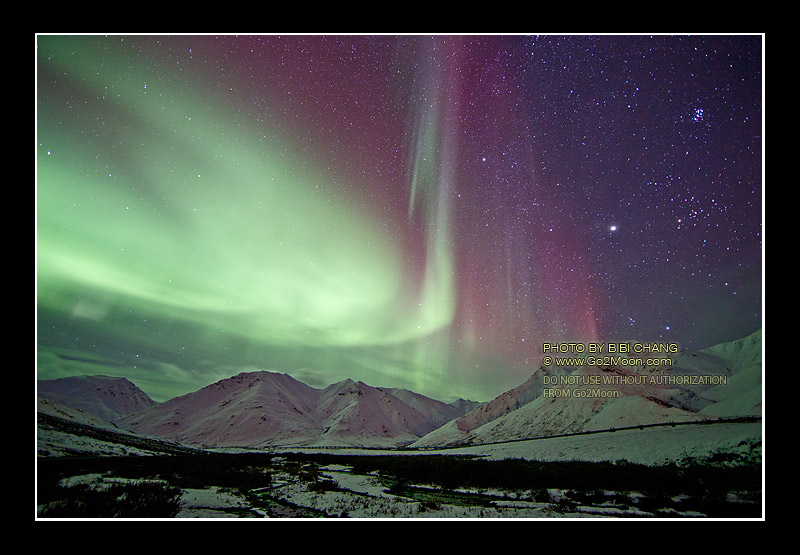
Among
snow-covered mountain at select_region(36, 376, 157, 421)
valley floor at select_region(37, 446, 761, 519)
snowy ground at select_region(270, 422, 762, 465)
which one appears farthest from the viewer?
snowy ground at select_region(270, 422, 762, 465)

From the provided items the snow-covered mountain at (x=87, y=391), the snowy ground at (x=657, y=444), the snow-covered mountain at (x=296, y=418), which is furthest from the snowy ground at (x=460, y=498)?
the snow-covered mountain at (x=296, y=418)

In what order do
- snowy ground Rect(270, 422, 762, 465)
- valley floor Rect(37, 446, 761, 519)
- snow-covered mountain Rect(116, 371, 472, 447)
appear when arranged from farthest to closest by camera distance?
1. snow-covered mountain Rect(116, 371, 472, 447)
2. snowy ground Rect(270, 422, 762, 465)
3. valley floor Rect(37, 446, 761, 519)

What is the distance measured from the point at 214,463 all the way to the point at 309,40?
11.6 metres

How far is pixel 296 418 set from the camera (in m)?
46.9

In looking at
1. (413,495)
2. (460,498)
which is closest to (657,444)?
(460,498)

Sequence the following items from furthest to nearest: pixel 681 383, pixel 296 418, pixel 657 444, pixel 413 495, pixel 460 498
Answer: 1. pixel 296 418
2. pixel 657 444
3. pixel 413 495
4. pixel 460 498
5. pixel 681 383

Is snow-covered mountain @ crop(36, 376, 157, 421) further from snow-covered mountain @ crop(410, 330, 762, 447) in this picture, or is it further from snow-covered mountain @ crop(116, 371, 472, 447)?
snow-covered mountain @ crop(410, 330, 762, 447)

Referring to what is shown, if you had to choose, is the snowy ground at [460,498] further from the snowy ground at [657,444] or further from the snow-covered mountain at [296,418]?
the snow-covered mountain at [296,418]

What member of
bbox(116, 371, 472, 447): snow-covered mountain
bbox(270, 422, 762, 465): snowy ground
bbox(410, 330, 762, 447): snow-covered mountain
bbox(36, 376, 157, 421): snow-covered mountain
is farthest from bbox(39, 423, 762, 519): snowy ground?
bbox(116, 371, 472, 447): snow-covered mountain

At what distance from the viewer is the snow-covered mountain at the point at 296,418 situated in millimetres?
20812

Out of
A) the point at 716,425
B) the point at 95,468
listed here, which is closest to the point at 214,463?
the point at 95,468

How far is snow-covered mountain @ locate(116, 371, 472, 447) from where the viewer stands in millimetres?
20812

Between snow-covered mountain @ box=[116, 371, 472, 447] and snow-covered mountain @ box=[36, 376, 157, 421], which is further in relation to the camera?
snow-covered mountain @ box=[116, 371, 472, 447]

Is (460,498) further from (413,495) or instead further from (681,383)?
(681,383)
